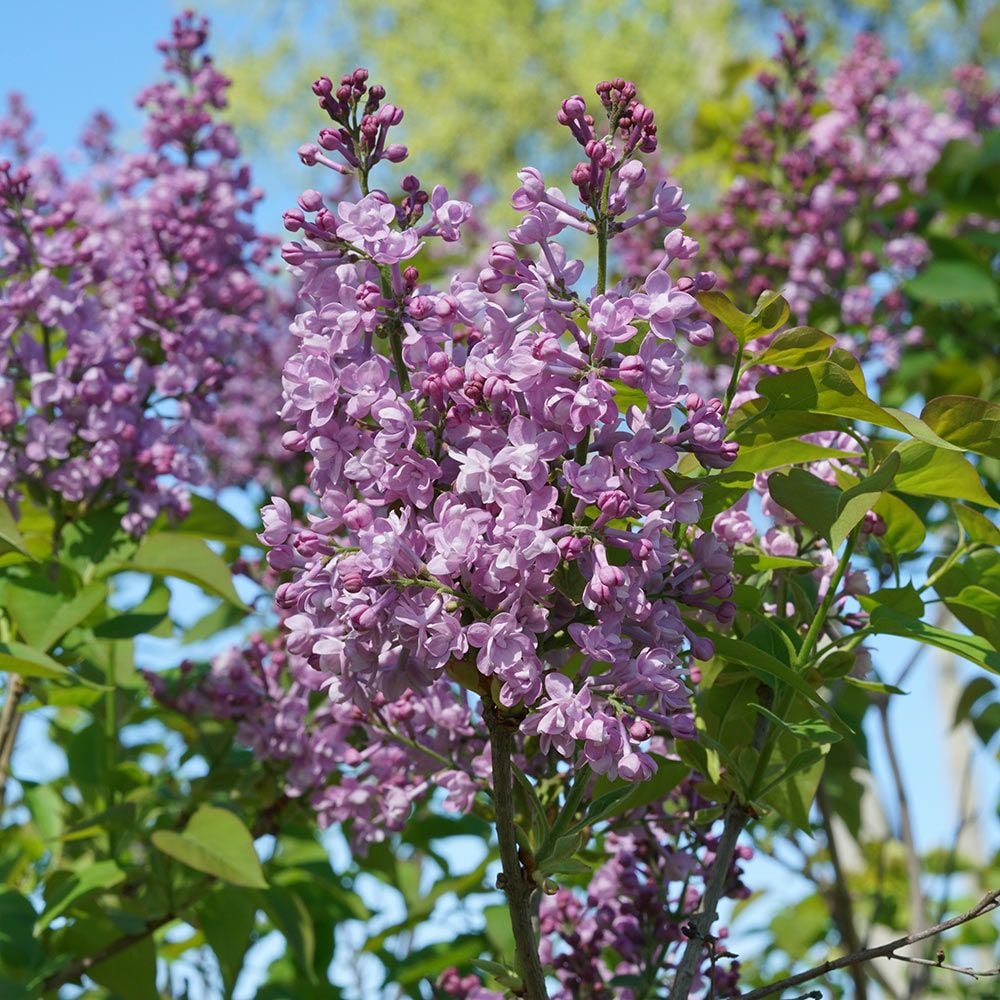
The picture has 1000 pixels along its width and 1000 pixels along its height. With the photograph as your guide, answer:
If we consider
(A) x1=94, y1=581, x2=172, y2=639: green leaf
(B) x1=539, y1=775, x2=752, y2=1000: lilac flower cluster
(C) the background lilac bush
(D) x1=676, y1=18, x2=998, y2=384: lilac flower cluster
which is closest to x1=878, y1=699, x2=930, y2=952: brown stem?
(C) the background lilac bush

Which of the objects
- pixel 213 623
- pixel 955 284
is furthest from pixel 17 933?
pixel 955 284

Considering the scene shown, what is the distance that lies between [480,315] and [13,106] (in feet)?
10.1

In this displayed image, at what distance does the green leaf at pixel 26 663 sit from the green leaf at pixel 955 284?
6.76 ft

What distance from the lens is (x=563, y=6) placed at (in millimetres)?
14039

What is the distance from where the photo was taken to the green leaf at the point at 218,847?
67.6 inches

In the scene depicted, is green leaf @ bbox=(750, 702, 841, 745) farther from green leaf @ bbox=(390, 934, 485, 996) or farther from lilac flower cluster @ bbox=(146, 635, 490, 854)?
green leaf @ bbox=(390, 934, 485, 996)

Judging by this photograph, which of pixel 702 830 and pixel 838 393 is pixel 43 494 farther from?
pixel 838 393

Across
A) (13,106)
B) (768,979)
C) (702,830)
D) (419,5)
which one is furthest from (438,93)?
(702,830)

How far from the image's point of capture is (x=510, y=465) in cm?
103

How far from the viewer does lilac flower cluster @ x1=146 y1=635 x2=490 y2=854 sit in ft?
4.95

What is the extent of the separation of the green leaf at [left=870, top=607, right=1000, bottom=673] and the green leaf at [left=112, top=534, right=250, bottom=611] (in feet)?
3.21

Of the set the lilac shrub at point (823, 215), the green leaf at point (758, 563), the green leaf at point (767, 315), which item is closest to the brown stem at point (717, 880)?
the green leaf at point (758, 563)

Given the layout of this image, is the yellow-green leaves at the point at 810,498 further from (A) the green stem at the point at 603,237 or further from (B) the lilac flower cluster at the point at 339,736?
(B) the lilac flower cluster at the point at 339,736

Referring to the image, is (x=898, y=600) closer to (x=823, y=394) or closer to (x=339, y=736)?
(x=823, y=394)
